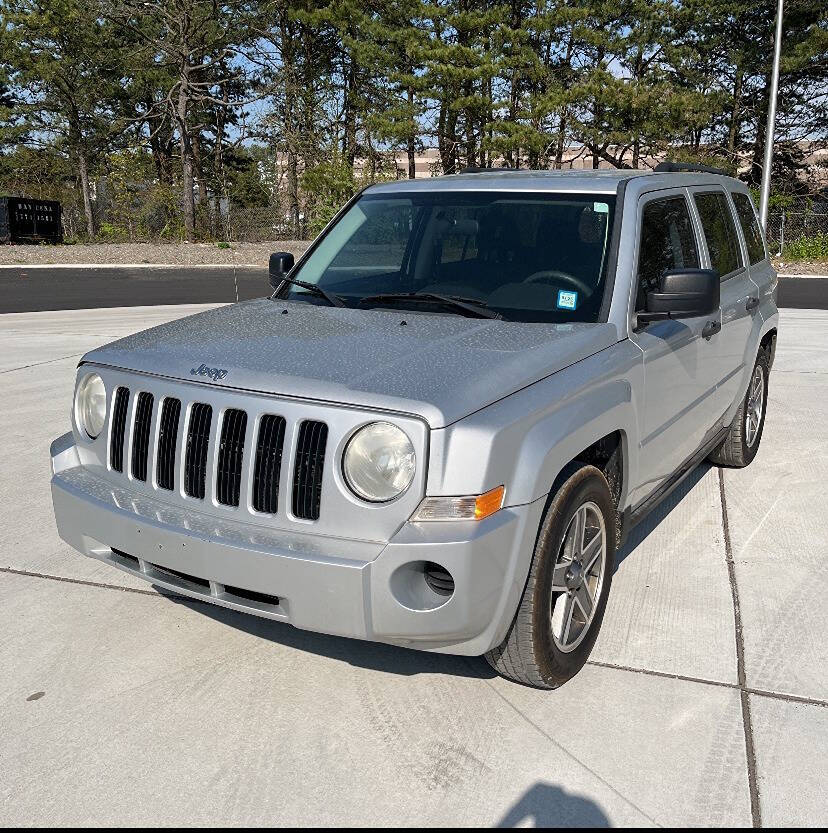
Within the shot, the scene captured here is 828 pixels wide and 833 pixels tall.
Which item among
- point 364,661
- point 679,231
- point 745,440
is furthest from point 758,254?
point 364,661

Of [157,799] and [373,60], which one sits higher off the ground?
[373,60]

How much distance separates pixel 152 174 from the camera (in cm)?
5562

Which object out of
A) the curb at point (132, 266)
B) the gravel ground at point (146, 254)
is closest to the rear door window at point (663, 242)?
the curb at point (132, 266)

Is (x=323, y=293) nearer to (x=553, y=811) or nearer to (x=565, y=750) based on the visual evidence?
(x=565, y=750)

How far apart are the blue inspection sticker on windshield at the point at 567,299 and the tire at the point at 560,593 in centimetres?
80

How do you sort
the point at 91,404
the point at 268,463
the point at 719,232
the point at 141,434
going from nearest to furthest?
1. the point at 268,463
2. the point at 141,434
3. the point at 91,404
4. the point at 719,232

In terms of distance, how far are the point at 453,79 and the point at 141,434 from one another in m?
36.6

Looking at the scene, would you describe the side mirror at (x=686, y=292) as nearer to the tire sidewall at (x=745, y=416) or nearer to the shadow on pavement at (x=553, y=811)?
the shadow on pavement at (x=553, y=811)

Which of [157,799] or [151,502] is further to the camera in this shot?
[151,502]

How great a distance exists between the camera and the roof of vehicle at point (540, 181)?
427cm

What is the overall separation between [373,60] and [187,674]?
39.7 m

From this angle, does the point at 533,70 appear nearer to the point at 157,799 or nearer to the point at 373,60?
the point at 373,60

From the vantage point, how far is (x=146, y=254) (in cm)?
3072

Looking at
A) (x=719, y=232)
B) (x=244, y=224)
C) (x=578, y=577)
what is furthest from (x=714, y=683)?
(x=244, y=224)
